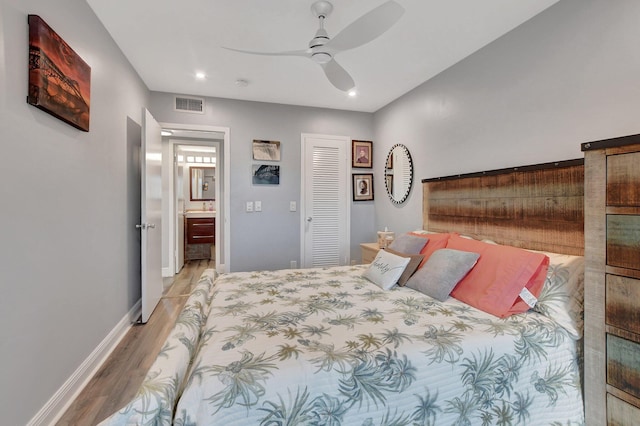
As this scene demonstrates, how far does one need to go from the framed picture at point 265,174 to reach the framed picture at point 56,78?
2070 mm

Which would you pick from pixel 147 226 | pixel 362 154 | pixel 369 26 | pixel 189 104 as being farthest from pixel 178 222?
pixel 369 26

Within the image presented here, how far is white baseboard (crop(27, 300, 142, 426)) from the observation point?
160 cm

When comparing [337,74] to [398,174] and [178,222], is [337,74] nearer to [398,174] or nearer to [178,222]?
[398,174]

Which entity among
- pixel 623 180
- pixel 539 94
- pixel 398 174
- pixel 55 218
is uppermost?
pixel 539 94

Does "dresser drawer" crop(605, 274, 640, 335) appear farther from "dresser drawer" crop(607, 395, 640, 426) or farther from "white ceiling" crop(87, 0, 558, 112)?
"white ceiling" crop(87, 0, 558, 112)

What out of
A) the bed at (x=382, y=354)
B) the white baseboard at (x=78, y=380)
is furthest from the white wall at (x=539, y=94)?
the white baseboard at (x=78, y=380)

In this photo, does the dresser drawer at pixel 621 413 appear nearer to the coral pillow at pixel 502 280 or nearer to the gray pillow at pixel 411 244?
the coral pillow at pixel 502 280

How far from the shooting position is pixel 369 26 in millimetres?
1744

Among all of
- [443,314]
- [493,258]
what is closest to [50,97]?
[443,314]

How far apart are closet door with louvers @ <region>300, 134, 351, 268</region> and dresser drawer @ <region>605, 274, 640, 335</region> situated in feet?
10.3

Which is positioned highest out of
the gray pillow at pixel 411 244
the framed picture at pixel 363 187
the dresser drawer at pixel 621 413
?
the framed picture at pixel 363 187

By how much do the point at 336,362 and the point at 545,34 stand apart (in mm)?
2513

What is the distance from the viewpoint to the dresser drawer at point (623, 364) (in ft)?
4.12

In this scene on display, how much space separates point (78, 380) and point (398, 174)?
3.52 m
